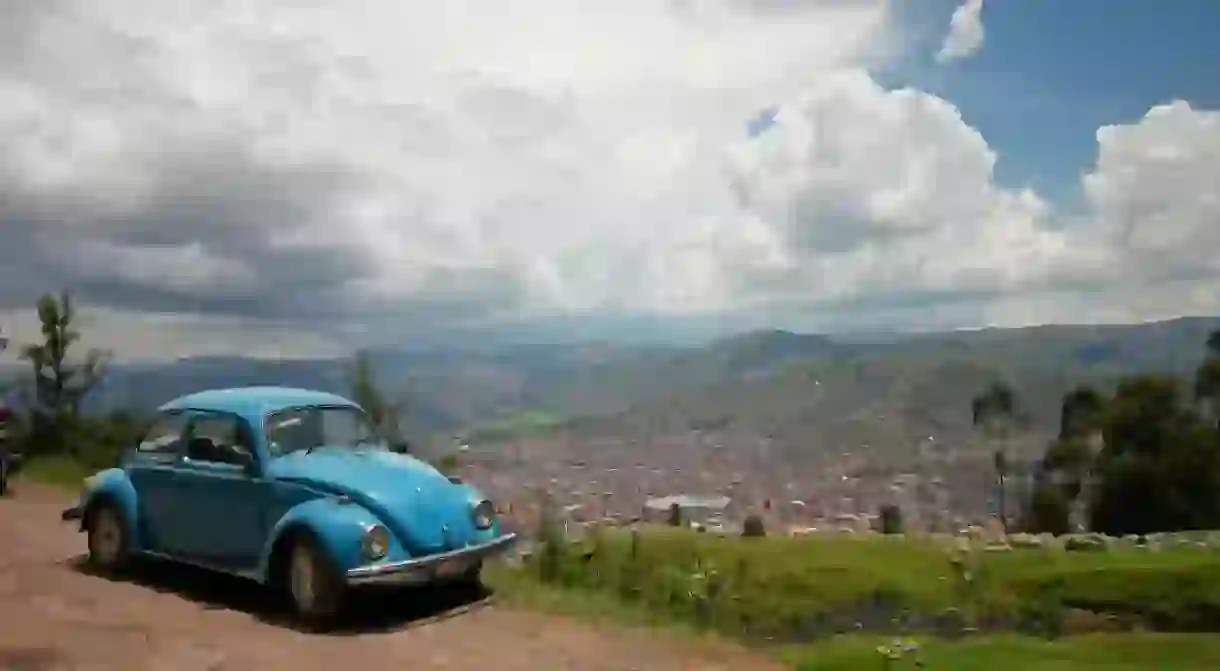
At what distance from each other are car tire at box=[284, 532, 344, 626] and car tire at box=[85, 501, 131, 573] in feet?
8.04

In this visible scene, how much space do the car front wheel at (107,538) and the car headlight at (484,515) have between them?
357cm

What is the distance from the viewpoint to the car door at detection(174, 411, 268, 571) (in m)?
8.65

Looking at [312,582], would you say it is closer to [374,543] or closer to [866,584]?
[374,543]

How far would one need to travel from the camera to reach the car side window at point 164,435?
371 inches

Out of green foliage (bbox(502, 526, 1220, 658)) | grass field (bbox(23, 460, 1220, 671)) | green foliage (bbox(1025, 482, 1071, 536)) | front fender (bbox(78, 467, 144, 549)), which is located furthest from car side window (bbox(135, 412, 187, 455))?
green foliage (bbox(1025, 482, 1071, 536))

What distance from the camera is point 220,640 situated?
7.79 metres

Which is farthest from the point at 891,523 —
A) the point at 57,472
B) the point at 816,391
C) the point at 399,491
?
the point at 816,391

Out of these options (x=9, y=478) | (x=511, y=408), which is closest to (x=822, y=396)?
(x=511, y=408)

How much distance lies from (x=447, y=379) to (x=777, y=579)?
71.2m

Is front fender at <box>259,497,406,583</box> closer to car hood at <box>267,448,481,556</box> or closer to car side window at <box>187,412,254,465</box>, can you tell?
car hood at <box>267,448,481,556</box>

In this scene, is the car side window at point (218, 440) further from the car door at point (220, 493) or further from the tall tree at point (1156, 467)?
the tall tree at point (1156, 467)

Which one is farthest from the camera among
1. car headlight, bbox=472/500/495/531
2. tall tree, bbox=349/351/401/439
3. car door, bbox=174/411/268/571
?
tall tree, bbox=349/351/401/439

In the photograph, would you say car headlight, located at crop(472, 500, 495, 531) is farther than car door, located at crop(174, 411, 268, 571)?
Yes

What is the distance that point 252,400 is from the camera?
30.0 feet
